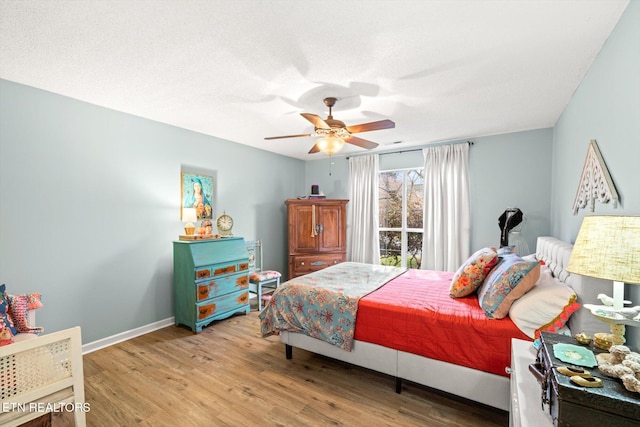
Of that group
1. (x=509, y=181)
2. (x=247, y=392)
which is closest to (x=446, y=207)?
(x=509, y=181)

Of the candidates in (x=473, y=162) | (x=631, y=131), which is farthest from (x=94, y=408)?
(x=473, y=162)

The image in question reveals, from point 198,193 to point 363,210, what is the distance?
278 centimetres

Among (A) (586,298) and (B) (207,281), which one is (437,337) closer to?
(A) (586,298)

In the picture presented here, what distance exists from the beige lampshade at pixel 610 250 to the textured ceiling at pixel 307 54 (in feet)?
4.11

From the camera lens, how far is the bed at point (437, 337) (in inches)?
69.9

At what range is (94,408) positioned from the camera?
2.02 metres

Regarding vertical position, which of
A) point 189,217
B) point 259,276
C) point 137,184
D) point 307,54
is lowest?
point 259,276

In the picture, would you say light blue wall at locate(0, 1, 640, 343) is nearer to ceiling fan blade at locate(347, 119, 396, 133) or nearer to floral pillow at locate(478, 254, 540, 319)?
floral pillow at locate(478, 254, 540, 319)

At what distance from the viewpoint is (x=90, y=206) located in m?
2.89

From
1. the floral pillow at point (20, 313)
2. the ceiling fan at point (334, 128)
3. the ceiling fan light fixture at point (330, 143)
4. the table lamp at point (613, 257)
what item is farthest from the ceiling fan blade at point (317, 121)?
the floral pillow at point (20, 313)

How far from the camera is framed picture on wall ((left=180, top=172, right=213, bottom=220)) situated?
372cm

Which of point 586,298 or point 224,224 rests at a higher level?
point 224,224

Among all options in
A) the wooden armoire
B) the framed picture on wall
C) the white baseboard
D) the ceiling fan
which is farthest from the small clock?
the ceiling fan

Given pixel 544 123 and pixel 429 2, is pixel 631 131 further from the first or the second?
pixel 544 123
